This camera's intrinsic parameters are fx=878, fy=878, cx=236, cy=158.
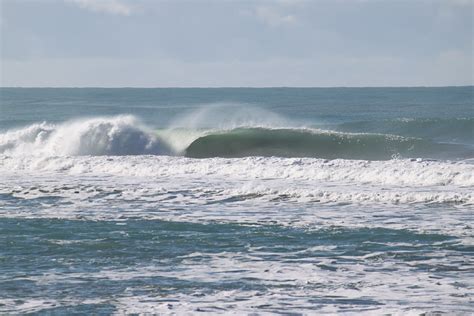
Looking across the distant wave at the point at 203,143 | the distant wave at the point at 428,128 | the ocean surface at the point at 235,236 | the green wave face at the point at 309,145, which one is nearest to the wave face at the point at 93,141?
the distant wave at the point at 203,143

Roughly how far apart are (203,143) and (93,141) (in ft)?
15.0

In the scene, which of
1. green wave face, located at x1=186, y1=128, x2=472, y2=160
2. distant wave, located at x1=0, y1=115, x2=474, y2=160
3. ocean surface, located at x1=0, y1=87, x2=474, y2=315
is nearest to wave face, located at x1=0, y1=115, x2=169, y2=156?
distant wave, located at x1=0, y1=115, x2=474, y2=160

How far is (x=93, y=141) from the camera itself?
3534 cm

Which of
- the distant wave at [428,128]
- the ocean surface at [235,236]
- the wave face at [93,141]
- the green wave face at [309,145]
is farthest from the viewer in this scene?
the distant wave at [428,128]

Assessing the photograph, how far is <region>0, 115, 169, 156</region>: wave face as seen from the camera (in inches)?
1380

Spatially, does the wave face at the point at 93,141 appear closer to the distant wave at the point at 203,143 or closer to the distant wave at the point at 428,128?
the distant wave at the point at 203,143

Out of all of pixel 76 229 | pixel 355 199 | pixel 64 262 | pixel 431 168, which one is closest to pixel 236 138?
pixel 431 168

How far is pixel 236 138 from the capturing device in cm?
3688

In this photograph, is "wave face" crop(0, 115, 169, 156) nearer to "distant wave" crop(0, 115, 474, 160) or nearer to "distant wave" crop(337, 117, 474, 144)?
"distant wave" crop(0, 115, 474, 160)

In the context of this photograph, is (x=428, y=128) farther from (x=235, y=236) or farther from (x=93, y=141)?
(x=235, y=236)

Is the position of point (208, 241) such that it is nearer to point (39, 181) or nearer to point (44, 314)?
point (44, 314)

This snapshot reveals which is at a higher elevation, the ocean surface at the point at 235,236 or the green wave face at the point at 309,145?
the green wave face at the point at 309,145

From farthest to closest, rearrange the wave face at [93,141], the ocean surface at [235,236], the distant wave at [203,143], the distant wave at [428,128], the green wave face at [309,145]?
the distant wave at [428,128], the wave face at [93,141], the distant wave at [203,143], the green wave face at [309,145], the ocean surface at [235,236]

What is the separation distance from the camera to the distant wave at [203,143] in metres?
34.4
